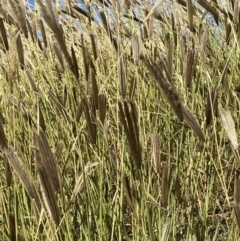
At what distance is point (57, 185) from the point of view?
526mm

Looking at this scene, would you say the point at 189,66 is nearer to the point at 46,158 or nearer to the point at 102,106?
the point at 102,106

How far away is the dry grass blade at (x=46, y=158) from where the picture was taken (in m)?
0.50

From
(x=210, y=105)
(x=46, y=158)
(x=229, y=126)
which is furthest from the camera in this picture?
(x=210, y=105)

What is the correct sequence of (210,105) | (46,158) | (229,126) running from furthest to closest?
(210,105) → (229,126) → (46,158)

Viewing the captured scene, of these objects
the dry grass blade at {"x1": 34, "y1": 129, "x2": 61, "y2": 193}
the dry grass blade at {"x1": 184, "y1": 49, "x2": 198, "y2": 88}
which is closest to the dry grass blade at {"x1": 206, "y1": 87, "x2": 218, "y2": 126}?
the dry grass blade at {"x1": 184, "y1": 49, "x2": 198, "y2": 88}

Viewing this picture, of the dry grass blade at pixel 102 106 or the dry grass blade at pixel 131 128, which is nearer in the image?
the dry grass blade at pixel 131 128

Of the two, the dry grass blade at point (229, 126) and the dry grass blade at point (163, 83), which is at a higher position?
the dry grass blade at point (163, 83)

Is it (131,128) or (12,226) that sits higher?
(131,128)

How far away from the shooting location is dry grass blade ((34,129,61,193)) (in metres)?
0.50

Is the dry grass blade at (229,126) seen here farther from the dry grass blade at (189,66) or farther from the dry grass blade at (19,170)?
the dry grass blade at (19,170)

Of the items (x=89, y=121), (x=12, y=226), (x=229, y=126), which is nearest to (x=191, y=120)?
(x=229, y=126)

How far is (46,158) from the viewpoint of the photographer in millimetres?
503

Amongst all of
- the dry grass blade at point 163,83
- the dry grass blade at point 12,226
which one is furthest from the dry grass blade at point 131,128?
the dry grass blade at point 12,226

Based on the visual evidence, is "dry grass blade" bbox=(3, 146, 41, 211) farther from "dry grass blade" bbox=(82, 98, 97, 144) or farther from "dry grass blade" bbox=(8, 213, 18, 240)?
"dry grass blade" bbox=(82, 98, 97, 144)
